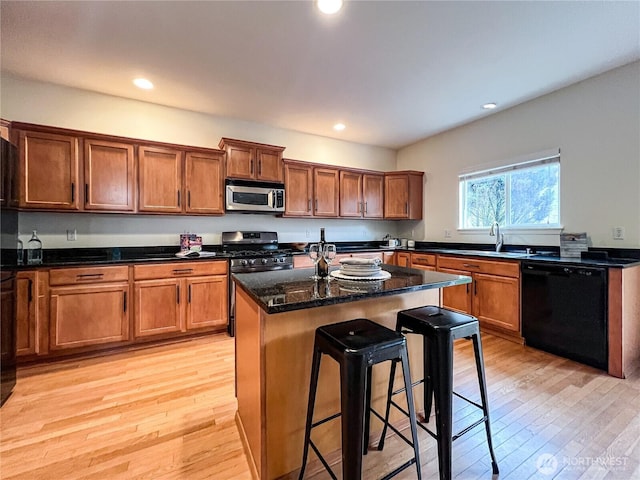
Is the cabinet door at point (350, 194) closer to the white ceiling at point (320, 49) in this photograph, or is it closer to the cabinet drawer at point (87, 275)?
the white ceiling at point (320, 49)

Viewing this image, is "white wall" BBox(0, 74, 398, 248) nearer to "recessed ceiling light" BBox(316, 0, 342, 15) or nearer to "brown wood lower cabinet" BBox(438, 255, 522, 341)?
"brown wood lower cabinet" BBox(438, 255, 522, 341)

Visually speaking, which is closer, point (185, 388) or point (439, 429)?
point (439, 429)

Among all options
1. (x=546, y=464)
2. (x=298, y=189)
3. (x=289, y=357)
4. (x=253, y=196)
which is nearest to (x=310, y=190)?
(x=298, y=189)

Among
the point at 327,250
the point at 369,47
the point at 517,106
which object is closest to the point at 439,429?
the point at 327,250

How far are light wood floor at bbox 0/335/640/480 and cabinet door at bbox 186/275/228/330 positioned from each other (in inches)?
22.6

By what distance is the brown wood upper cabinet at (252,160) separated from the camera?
3543 mm

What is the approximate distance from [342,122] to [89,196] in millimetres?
3129

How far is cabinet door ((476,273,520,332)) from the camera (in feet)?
9.73

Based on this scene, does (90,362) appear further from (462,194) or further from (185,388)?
(462,194)

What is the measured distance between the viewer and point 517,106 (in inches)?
138

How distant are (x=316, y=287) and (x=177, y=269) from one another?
7.18ft

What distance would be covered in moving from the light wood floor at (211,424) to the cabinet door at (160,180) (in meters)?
1.66

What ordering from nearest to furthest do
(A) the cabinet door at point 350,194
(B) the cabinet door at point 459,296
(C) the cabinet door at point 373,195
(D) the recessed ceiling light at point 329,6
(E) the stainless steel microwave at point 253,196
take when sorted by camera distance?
(D) the recessed ceiling light at point 329,6 → (B) the cabinet door at point 459,296 → (E) the stainless steel microwave at point 253,196 → (A) the cabinet door at point 350,194 → (C) the cabinet door at point 373,195

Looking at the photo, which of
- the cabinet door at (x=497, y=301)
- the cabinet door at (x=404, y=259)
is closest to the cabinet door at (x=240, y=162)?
the cabinet door at (x=404, y=259)
